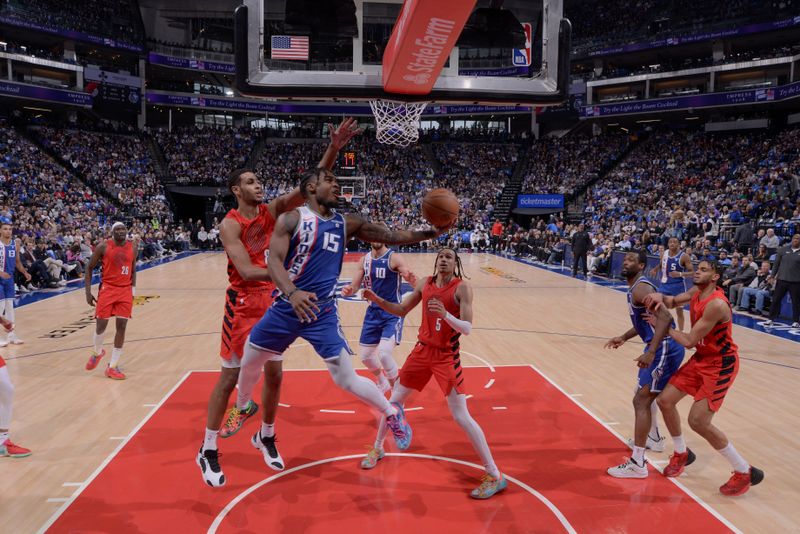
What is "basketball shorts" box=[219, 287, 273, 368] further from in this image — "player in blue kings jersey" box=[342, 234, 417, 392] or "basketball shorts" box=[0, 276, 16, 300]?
"basketball shorts" box=[0, 276, 16, 300]

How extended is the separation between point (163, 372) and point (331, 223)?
469 cm

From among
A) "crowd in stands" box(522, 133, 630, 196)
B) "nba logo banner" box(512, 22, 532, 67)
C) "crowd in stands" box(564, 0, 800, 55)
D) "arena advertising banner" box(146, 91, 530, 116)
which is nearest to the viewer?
"nba logo banner" box(512, 22, 532, 67)

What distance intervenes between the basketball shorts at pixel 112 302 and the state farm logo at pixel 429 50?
14.7 ft

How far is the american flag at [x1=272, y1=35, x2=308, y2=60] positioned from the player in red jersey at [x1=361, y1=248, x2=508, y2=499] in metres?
3.74

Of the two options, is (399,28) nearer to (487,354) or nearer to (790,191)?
(487,354)

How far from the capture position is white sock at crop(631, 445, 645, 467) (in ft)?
14.8

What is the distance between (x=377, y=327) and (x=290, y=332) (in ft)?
6.59

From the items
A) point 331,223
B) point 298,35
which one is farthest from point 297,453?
point 298,35

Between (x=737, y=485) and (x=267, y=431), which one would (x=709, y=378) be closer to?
(x=737, y=485)

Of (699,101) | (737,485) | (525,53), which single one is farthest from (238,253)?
(699,101)

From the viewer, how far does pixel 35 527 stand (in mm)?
3723

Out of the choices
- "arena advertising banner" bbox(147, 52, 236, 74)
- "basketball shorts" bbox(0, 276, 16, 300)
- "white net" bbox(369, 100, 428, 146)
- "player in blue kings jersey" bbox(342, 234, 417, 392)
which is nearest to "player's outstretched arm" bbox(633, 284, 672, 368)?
"player in blue kings jersey" bbox(342, 234, 417, 392)

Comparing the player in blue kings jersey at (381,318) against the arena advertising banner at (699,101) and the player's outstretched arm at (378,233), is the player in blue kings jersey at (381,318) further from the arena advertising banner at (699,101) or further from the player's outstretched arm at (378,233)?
the arena advertising banner at (699,101)

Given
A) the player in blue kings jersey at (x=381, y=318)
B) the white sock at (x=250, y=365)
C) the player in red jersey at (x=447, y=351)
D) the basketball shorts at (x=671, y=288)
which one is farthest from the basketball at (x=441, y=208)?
the basketball shorts at (x=671, y=288)
